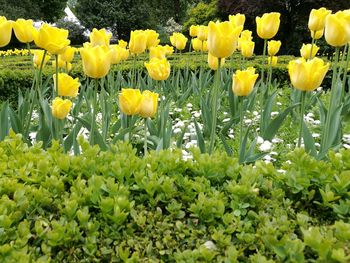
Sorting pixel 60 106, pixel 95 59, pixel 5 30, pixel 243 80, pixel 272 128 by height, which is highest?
pixel 5 30

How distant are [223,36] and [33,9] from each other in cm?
3074

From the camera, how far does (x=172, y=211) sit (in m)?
1.71

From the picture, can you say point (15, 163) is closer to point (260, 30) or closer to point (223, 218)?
point (223, 218)

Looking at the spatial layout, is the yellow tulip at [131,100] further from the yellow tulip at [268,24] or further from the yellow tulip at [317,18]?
the yellow tulip at [317,18]

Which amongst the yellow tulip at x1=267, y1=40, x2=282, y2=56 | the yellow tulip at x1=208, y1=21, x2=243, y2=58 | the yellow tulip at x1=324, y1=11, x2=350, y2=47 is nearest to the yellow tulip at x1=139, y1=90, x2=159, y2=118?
the yellow tulip at x1=208, y1=21, x2=243, y2=58

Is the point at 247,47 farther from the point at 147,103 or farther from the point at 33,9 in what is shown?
the point at 33,9

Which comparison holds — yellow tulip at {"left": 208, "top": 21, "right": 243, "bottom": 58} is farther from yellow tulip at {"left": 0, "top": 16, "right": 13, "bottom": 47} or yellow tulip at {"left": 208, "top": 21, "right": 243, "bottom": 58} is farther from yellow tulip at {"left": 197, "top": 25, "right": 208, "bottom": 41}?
yellow tulip at {"left": 197, "top": 25, "right": 208, "bottom": 41}

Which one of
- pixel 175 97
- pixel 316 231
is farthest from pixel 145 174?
pixel 175 97

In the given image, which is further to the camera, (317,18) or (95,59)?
(317,18)

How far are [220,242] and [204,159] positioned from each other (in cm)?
51

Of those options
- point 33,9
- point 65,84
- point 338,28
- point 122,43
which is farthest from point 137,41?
point 33,9

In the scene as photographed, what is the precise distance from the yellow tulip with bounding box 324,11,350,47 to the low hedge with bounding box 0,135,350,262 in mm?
811

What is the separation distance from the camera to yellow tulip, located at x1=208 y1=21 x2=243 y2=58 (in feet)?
7.56

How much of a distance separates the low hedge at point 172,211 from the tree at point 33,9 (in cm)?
2619
